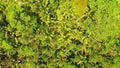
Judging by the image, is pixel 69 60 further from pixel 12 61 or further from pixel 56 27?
pixel 12 61

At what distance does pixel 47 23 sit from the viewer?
321 cm

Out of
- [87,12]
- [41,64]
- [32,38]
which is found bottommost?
[41,64]

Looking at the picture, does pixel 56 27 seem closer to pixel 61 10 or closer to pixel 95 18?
pixel 61 10

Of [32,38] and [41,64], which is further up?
[32,38]

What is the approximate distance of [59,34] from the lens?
10.6 ft

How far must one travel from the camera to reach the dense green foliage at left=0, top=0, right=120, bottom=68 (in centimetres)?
317

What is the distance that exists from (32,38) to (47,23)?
8.4 inches

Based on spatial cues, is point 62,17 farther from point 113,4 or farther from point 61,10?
point 113,4

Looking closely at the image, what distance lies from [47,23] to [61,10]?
19cm

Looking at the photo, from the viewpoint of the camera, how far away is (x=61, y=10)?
10.4 feet

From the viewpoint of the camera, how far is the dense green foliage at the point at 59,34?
317 centimetres

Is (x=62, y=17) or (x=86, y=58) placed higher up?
(x=62, y=17)

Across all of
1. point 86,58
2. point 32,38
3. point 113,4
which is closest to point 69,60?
point 86,58

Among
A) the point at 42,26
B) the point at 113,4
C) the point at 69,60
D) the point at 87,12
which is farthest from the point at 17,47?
the point at 113,4
